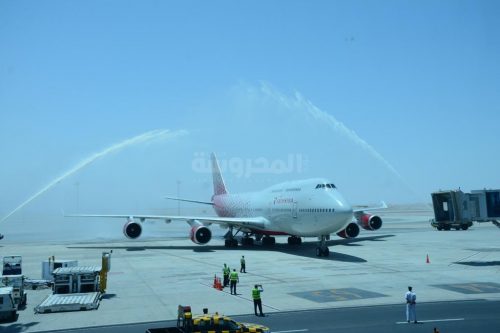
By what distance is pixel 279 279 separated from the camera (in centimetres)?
2788

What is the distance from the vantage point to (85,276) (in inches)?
926

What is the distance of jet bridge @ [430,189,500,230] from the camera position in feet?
109

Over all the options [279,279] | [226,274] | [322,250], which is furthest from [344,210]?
[226,274]

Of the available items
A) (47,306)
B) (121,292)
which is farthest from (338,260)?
(47,306)

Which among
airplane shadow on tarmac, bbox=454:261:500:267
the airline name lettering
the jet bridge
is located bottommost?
airplane shadow on tarmac, bbox=454:261:500:267

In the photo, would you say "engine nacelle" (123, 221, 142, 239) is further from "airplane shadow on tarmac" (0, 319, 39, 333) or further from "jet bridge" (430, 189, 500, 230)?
"airplane shadow on tarmac" (0, 319, 39, 333)

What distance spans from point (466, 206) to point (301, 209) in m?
12.4

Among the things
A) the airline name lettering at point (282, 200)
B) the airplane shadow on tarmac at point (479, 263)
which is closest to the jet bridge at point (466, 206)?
the airplane shadow on tarmac at point (479, 263)

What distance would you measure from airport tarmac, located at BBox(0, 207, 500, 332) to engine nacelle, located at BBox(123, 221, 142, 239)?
61.6 inches

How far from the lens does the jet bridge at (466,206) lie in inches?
1310

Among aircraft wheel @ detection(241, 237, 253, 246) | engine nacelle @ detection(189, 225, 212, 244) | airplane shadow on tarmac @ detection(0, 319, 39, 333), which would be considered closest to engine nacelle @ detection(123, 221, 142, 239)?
engine nacelle @ detection(189, 225, 212, 244)

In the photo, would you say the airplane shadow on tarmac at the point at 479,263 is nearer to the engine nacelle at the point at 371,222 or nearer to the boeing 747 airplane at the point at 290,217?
the boeing 747 airplane at the point at 290,217

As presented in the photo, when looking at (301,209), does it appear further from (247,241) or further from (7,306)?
(7,306)

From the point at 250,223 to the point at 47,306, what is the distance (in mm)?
29163
